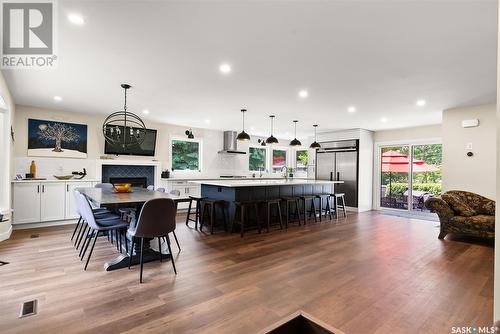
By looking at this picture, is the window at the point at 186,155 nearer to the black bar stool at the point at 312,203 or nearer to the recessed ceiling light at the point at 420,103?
the black bar stool at the point at 312,203

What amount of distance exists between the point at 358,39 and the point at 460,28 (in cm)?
89

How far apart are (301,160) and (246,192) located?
6.23 metres

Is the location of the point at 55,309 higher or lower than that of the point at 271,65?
lower

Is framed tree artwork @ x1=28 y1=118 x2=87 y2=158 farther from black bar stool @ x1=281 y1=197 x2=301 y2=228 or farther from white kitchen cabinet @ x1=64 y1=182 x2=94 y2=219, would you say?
black bar stool @ x1=281 y1=197 x2=301 y2=228

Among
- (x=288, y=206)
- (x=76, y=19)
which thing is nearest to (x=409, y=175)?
(x=288, y=206)

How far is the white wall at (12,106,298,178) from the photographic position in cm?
549

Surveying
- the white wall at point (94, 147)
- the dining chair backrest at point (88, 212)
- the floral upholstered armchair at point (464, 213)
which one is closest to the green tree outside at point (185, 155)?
the white wall at point (94, 147)

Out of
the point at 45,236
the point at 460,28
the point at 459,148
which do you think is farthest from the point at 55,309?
the point at 459,148

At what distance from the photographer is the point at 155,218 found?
118 inches

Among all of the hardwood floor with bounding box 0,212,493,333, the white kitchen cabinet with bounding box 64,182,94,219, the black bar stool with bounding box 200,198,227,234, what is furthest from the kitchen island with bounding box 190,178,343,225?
the white kitchen cabinet with bounding box 64,182,94,219

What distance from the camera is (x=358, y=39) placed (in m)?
2.66

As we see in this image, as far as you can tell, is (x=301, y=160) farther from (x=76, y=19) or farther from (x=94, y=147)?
(x=76, y=19)

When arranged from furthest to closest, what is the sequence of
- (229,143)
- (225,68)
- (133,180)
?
(229,143) < (133,180) < (225,68)

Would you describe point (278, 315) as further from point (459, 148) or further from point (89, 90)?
point (459, 148)
